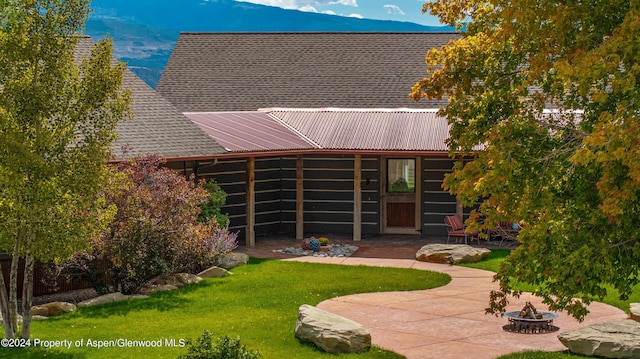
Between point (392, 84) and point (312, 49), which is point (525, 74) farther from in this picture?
point (312, 49)

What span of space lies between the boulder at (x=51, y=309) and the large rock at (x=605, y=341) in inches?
378

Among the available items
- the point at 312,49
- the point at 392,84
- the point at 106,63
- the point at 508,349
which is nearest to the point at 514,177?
the point at 508,349

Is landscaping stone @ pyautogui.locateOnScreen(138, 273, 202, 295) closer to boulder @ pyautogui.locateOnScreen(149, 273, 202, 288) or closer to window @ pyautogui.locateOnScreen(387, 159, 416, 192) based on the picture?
boulder @ pyautogui.locateOnScreen(149, 273, 202, 288)

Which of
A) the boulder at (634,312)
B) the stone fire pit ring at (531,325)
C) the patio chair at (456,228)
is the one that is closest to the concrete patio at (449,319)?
the stone fire pit ring at (531,325)

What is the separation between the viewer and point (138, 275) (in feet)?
67.5

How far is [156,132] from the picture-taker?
81.9 feet

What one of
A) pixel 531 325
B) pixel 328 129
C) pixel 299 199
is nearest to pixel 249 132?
pixel 328 129

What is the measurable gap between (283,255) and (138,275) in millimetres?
6298

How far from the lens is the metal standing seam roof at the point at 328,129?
2705 centimetres

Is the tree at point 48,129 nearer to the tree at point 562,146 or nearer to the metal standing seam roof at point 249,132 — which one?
the tree at point 562,146

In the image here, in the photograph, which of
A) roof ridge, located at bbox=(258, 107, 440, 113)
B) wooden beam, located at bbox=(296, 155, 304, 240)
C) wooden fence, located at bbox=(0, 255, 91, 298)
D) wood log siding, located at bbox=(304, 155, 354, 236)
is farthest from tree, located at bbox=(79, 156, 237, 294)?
roof ridge, located at bbox=(258, 107, 440, 113)

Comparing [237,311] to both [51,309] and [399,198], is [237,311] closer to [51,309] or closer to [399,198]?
[51,309]

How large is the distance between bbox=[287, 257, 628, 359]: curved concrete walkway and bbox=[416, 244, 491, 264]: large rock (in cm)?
189

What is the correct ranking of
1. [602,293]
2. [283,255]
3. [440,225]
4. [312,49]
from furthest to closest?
1. [312,49]
2. [440,225]
3. [283,255]
4. [602,293]
